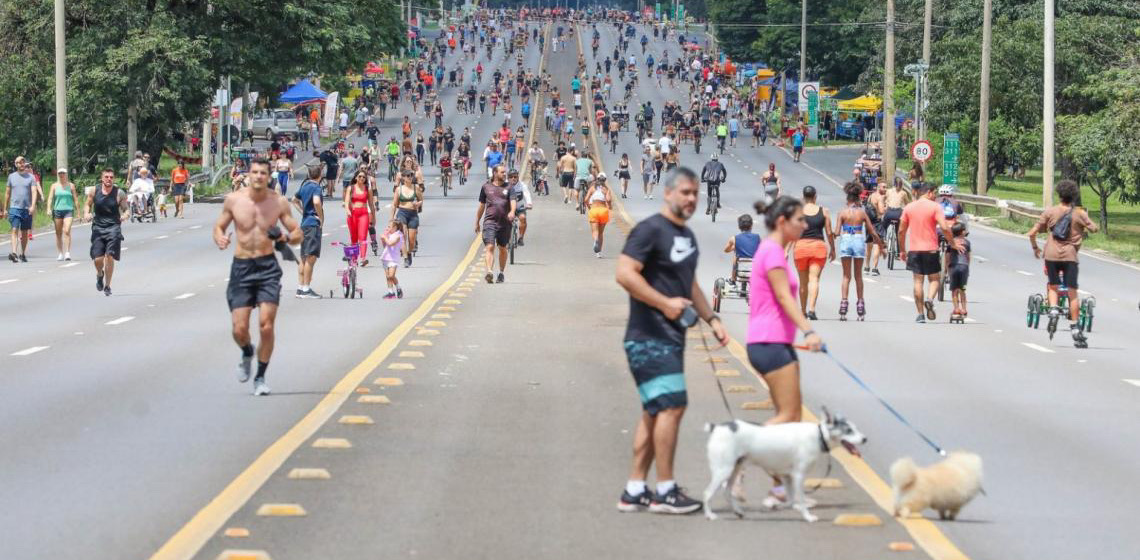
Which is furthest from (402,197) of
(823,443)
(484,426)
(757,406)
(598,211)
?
(823,443)

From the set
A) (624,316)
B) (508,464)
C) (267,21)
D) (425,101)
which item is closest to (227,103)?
(267,21)

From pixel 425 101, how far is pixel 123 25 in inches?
1751

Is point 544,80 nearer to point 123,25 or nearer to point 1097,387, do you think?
point 123,25

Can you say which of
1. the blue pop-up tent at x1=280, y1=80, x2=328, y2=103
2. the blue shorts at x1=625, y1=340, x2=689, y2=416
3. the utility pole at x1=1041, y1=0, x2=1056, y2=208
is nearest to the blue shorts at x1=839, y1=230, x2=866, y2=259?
the blue shorts at x1=625, y1=340, x2=689, y2=416

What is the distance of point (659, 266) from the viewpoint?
9.23 meters

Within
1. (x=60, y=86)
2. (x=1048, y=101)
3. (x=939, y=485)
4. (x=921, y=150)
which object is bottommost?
(x=939, y=485)

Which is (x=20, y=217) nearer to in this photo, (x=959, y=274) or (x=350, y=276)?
(x=350, y=276)

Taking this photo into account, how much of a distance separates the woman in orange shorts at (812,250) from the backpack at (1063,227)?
8.52 ft

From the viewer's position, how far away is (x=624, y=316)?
21453mm

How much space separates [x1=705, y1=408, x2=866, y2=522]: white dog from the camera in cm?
884

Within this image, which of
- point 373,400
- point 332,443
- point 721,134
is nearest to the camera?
point 332,443

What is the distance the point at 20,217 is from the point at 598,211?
10380 mm

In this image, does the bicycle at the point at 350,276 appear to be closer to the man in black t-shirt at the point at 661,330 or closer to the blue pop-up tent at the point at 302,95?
the man in black t-shirt at the point at 661,330

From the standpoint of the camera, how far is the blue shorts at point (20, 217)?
31.1m
